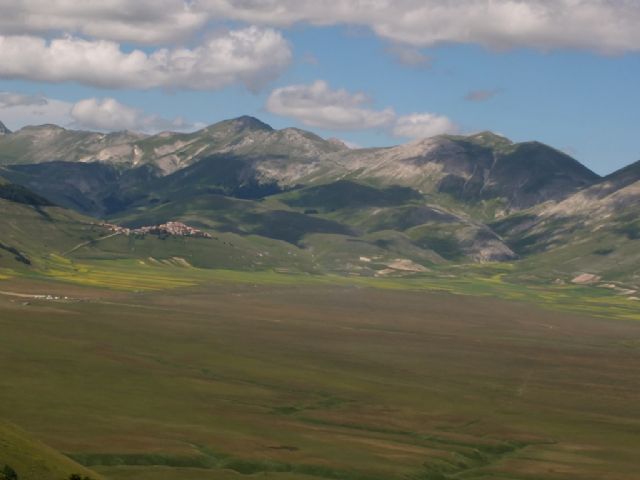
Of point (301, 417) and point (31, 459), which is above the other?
point (31, 459)

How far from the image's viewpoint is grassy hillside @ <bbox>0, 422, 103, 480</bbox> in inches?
3612

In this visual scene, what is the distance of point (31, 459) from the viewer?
9462 centimetres

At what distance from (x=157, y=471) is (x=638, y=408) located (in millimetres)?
86006

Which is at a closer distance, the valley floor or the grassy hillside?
the grassy hillside

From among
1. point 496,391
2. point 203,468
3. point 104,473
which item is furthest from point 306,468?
→ point 496,391

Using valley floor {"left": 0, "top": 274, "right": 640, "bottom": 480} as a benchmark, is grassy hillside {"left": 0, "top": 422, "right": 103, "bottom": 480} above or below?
above

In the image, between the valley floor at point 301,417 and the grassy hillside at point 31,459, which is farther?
the valley floor at point 301,417

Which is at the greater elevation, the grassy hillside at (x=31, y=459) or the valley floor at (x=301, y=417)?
the grassy hillside at (x=31, y=459)

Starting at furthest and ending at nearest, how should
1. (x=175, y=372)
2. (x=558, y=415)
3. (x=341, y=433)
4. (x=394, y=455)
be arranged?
(x=175, y=372)
(x=558, y=415)
(x=341, y=433)
(x=394, y=455)

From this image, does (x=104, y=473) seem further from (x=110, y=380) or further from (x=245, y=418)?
(x=110, y=380)

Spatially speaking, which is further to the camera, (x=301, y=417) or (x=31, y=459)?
(x=301, y=417)

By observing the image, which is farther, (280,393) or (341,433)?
(280,393)

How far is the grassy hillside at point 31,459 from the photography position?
301 ft

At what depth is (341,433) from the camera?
139 metres
